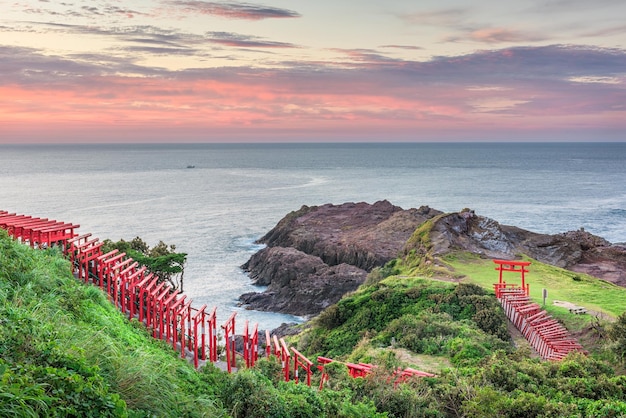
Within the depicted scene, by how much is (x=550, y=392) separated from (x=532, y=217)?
288 feet

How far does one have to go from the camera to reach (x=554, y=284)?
3338cm

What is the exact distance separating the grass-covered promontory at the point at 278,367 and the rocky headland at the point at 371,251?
553 inches

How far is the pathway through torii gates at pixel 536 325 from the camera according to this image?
2280 cm

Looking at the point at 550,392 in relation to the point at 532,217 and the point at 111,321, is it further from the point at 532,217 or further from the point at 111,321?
the point at 532,217

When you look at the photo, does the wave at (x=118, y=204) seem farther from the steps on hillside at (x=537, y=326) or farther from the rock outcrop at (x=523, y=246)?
the steps on hillside at (x=537, y=326)

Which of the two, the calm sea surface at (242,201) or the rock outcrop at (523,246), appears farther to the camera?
the calm sea surface at (242,201)

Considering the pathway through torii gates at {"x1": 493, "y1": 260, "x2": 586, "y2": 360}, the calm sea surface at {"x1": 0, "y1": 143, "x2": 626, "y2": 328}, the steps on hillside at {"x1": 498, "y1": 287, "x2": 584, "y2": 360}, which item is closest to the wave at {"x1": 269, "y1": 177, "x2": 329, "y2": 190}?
the calm sea surface at {"x1": 0, "y1": 143, "x2": 626, "y2": 328}

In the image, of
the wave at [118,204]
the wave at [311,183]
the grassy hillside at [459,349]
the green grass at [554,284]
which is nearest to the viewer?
the grassy hillside at [459,349]

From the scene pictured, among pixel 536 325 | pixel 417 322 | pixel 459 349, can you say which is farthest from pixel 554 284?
pixel 459 349

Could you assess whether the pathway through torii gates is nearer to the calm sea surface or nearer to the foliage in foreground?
the foliage in foreground

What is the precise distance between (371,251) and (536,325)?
107 feet

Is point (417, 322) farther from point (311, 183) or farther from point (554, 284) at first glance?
point (311, 183)

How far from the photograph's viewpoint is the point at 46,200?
341 feet

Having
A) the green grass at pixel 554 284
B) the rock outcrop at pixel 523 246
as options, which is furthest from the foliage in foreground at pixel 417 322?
the rock outcrop at pixel 523 246
